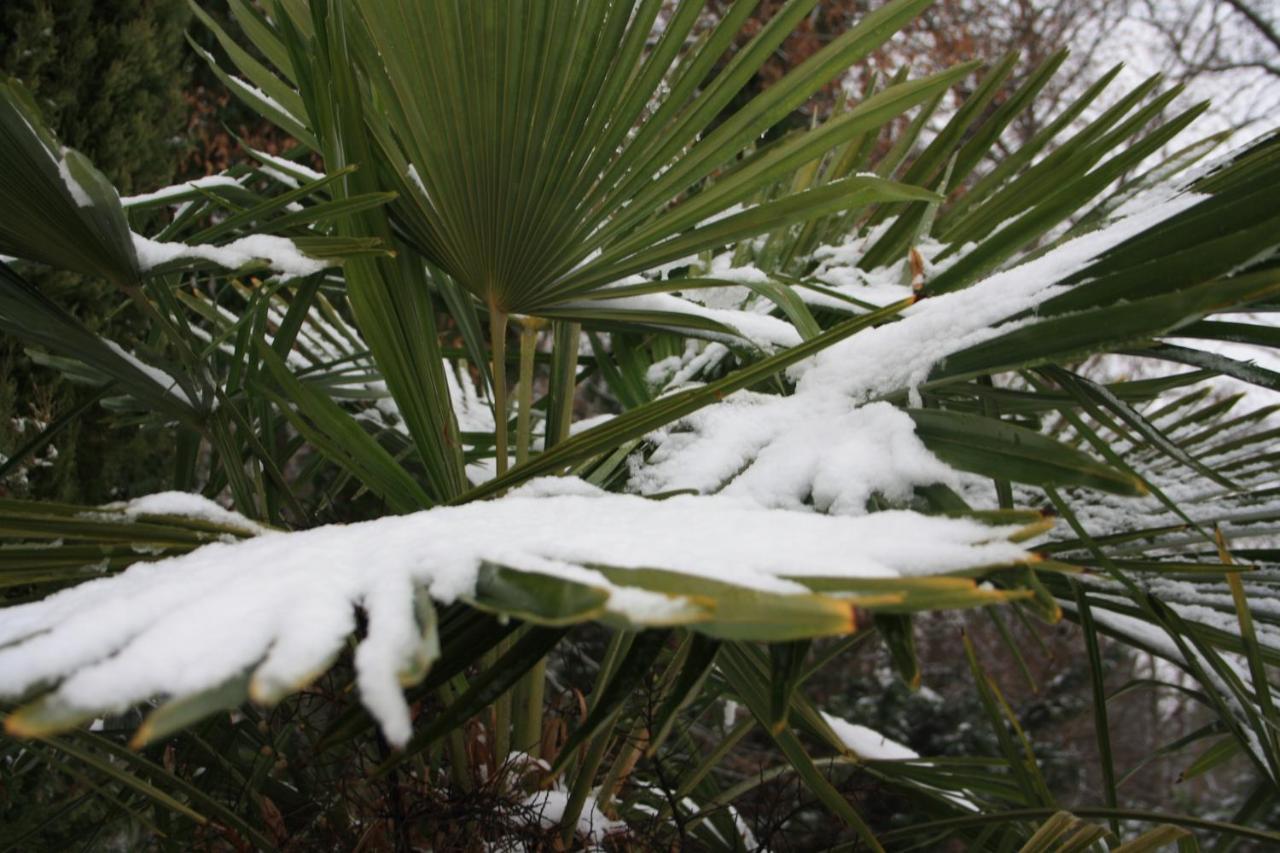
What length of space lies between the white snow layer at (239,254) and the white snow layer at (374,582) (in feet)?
1.07

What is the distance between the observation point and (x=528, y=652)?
1.43ft

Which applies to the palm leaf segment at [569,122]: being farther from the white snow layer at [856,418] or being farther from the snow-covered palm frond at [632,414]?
the white snow layer at [856,418]

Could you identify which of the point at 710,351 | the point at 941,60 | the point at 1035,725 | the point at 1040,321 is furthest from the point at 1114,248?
the point at 1035,725

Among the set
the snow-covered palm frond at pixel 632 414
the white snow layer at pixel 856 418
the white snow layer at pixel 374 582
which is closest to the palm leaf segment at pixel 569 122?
the snow-covered palm frond at pixel 632 414

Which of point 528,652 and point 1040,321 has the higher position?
point 1040,321

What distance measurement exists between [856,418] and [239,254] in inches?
20.0

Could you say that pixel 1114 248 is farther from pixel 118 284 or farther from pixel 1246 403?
pixel 1246 403

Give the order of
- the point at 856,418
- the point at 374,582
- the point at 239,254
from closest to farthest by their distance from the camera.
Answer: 1. the point at 374,582
2. the point at 856,418
3. the point at 239,254

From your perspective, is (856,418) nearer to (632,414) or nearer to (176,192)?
(632,414)

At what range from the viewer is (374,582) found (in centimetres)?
38

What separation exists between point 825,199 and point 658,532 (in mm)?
460

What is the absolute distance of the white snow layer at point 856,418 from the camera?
53 cm

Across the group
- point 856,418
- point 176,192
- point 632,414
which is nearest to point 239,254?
point 176,192

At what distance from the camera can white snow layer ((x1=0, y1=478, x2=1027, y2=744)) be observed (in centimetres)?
31
